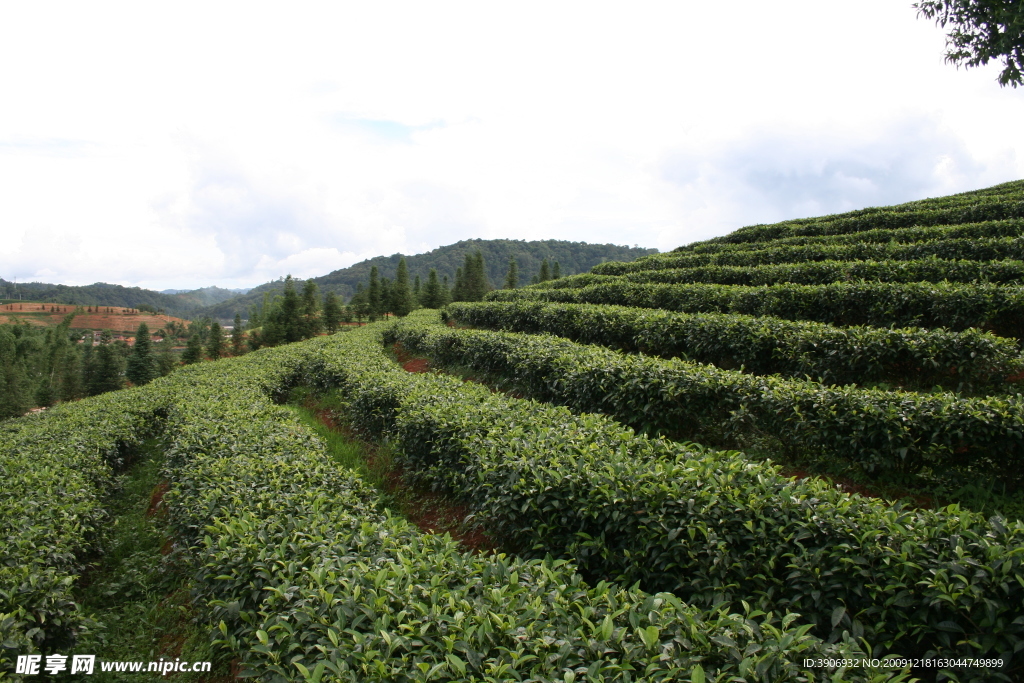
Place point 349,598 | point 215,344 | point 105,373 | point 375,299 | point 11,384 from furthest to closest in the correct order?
point 215,344 → point 375,299 → point 105,373 → point 11,384 → point 349,598

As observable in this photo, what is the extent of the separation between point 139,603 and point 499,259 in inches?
4922

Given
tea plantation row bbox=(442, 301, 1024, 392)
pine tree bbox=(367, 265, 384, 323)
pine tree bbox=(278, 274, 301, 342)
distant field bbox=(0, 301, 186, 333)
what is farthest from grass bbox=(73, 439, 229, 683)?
distant field bbox=(0, 301, 186, 333)

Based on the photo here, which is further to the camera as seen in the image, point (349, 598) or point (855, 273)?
point (855, 273)

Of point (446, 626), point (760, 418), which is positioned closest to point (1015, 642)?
point (446, 626)

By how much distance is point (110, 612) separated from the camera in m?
5.13

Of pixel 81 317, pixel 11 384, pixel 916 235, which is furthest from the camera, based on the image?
pixel 81 317

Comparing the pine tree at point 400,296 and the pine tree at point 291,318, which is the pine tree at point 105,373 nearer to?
the pine tree at point 291,318

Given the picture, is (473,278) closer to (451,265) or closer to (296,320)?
(296,320)

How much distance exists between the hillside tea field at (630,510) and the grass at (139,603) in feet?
0.60

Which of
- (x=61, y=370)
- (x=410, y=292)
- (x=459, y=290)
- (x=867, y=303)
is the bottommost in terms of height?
(x=61, y=370)

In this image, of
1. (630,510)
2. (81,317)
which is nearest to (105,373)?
(630,510)

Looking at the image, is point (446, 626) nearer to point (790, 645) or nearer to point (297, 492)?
point (790, 645)

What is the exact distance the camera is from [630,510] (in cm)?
399

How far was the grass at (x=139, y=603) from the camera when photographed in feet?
14.5
